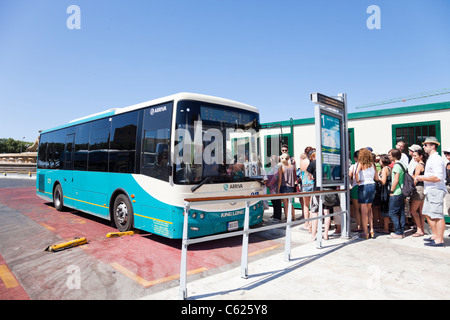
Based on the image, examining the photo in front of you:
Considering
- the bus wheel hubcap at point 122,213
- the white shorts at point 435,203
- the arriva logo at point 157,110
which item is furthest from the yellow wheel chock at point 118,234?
the white shorts at point 435,203

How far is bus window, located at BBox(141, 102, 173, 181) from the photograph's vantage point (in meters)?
5.69

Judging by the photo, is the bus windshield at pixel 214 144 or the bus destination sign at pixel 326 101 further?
the bus destination sign at pixel 326 101

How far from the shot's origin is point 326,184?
613 centimetres

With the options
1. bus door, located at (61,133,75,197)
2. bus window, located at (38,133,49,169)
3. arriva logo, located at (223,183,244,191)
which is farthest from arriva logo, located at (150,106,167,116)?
bus window, located at (38,133,49,169)

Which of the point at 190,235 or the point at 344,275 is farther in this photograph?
the point at 190,235

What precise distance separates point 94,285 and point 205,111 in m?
3.61

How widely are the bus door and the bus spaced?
1.66 m

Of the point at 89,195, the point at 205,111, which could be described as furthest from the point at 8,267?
the point at 205,111

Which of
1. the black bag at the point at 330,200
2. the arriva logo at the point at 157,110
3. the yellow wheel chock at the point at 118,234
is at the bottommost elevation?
the yellow wheel chock at the point at 118,234

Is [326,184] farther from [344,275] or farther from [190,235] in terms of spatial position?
[190,235]

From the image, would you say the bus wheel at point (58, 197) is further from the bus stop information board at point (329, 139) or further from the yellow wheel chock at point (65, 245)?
the bus stop information board at point (329, 139)

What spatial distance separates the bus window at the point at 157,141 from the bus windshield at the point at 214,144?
31 centimetres

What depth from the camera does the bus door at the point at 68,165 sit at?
942 cm

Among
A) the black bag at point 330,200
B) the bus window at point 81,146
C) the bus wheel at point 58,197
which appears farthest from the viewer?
the bus wheel at point 58,197
